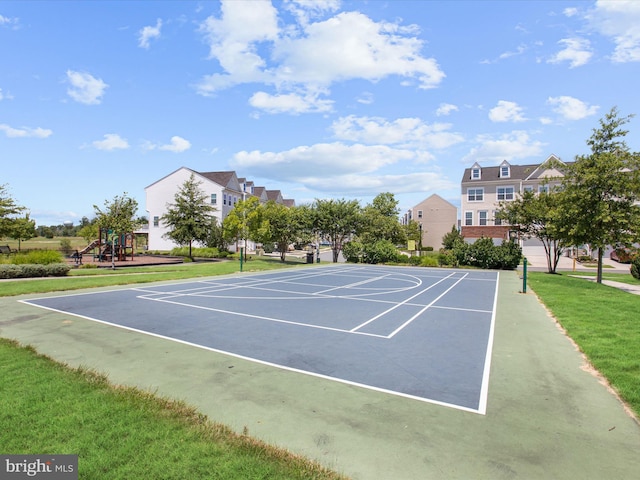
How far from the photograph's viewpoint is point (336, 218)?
39.1 m

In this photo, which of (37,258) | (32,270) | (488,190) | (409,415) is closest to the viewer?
(409,415)

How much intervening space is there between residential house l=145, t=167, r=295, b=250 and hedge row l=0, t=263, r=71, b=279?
1187 inches

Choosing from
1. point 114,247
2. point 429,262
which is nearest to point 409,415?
point 429,262

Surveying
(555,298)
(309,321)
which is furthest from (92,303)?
(555,298)

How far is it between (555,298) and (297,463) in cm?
1492

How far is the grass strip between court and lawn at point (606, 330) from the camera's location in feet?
19.6

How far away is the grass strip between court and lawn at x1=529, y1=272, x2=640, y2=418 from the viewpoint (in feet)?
19.6

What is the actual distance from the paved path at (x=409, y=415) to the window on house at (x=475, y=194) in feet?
158

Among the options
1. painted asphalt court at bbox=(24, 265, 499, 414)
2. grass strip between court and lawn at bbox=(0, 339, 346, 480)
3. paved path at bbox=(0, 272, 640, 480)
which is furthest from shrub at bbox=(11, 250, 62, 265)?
grass strip between court and lawn at bbox=(0, 339, 346, 480)

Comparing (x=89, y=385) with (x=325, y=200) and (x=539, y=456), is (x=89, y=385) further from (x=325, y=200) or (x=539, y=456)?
(x=325, y=200)

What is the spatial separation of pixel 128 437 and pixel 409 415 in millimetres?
3428

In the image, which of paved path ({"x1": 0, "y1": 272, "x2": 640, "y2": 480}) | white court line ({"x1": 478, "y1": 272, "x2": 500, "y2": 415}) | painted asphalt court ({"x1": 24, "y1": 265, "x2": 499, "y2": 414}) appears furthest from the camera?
painted asphalt court ({"x1": 24, "y1": 265, "x2": 499, "y2": 414})

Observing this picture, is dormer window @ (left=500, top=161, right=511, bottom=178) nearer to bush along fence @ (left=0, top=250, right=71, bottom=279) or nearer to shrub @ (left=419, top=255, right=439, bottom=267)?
shrub @ (left=419, top=255, right=439, bottom=267)

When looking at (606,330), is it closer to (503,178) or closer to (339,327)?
(339,327)
